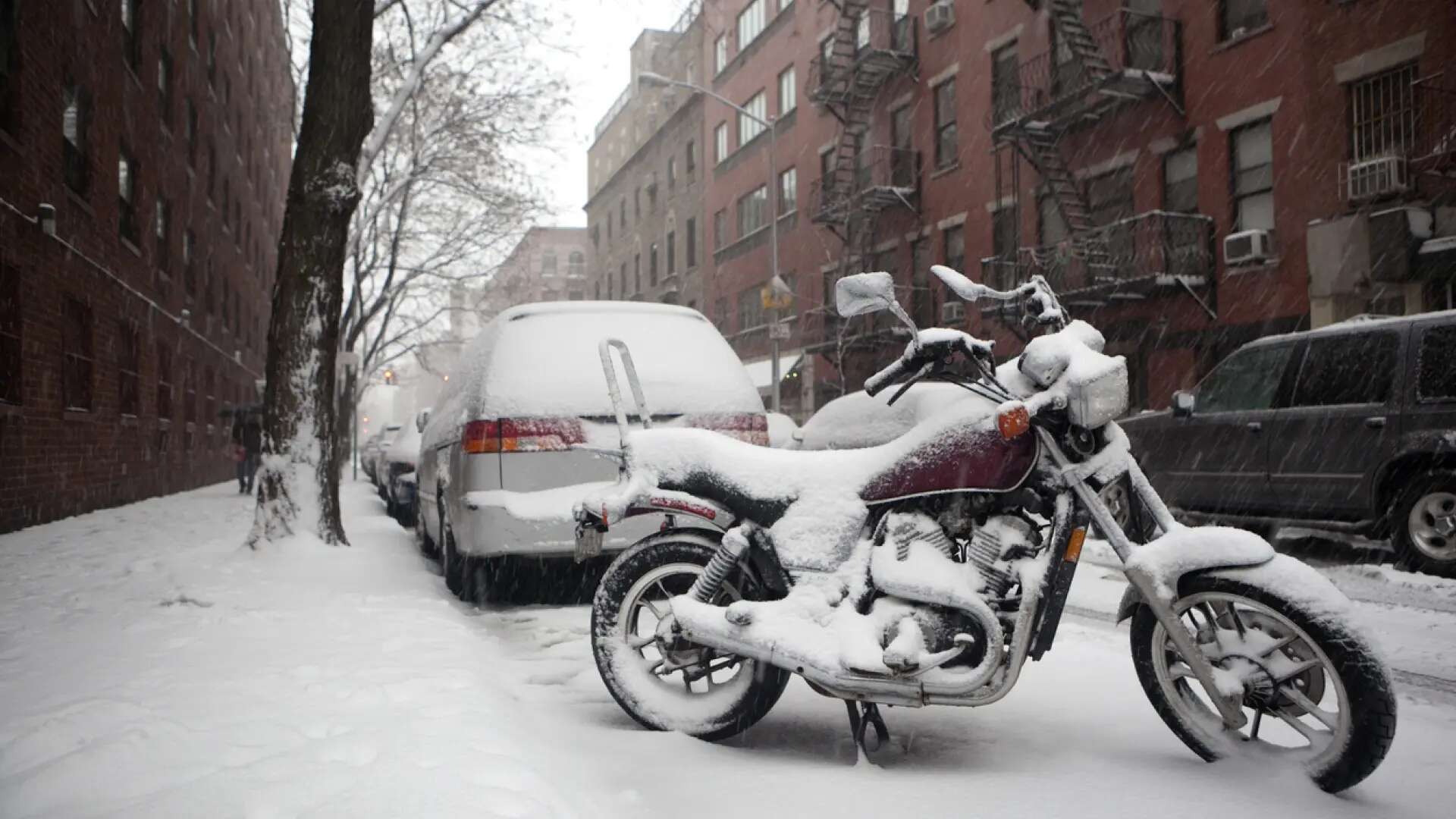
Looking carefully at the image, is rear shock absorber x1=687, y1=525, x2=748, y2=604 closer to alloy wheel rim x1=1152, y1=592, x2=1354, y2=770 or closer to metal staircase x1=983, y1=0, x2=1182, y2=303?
alloy wheel rim x1=1152, y1=592, x2=1354, y2=770

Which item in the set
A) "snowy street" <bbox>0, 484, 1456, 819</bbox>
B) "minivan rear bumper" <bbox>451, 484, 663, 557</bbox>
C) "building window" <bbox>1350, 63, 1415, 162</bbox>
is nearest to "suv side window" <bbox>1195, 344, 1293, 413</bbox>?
"snowy street" <bbox>0, 484, 1456, 819</bbox>

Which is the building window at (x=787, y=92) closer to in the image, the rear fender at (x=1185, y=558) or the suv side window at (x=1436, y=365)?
the suv side window at (x=1436, y=365)

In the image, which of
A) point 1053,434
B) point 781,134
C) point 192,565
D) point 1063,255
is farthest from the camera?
point 781,134

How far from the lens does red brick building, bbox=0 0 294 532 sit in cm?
1284

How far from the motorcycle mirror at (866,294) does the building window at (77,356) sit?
14333 mm

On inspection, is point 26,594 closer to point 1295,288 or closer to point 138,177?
point 138,177

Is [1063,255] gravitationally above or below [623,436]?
above

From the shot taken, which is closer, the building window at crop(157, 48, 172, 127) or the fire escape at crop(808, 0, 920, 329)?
the building window at crop(157, 48, 172, 127)

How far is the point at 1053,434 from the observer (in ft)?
11.6

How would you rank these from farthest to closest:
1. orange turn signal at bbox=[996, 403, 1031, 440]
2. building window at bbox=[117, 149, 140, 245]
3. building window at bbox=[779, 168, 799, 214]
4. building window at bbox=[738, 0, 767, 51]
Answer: building window at bbox=[738, 0, 767, 51], building window at bbox=[779, 168, 799, 214], building window at bbox=[117, 149, 140, 245], orange turn signal at bbox=[996, 403, 1031, 440]

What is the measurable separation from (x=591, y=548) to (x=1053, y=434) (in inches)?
67.1

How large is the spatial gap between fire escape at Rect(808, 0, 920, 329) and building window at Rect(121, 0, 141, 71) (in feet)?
53.7

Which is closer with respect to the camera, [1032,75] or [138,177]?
[138,177]

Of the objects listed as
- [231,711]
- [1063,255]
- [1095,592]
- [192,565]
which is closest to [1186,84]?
[1063,255]
